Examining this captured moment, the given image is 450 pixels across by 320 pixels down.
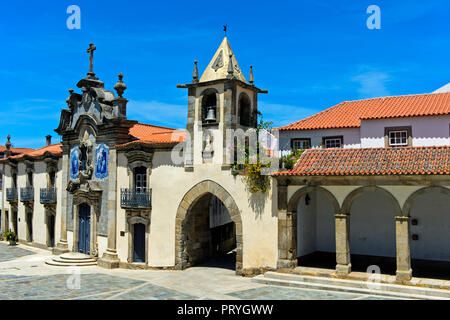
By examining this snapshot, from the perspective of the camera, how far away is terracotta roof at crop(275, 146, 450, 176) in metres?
17.2

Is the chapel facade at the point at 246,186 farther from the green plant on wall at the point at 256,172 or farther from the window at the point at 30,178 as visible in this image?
the window at the point at 30,178

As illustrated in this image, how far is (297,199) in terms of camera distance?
1989cm

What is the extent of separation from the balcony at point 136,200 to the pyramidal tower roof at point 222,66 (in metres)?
6.91

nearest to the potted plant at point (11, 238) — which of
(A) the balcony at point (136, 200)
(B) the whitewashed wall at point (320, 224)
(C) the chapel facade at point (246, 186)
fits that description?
(C) the chapel facade at point (246, 186)

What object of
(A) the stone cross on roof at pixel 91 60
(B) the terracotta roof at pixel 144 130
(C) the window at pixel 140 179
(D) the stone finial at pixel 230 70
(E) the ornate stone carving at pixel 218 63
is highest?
(A) the stone cross on roof at pixel 91 60

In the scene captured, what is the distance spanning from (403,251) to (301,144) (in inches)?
382

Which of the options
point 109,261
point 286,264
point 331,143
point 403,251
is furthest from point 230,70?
point 109,261

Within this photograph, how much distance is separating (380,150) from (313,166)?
302cm

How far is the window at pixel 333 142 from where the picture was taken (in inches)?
980

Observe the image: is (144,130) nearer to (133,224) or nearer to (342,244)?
(133,224)
